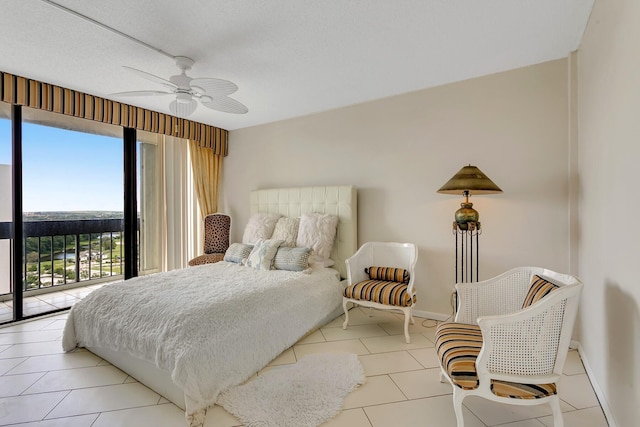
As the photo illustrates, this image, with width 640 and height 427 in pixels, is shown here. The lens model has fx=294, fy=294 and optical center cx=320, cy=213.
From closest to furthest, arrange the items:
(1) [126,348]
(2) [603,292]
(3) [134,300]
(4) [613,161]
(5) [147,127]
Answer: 1. (4) [613,161]
2. (2) [603,292]
3. (1) [126,348]
4. (3) [134,300]
5. (5) [147,127]

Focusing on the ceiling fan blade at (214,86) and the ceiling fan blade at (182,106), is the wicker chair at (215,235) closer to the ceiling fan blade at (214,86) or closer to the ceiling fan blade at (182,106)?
the ceiling fan blade at (182,106)

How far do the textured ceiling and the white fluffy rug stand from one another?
256 cm

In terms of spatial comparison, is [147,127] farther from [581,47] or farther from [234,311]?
[581,47]

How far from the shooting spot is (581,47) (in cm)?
238

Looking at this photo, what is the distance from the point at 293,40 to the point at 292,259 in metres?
2.09

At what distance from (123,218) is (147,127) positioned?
4.30 feet

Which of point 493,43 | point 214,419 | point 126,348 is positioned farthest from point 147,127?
point 493,43

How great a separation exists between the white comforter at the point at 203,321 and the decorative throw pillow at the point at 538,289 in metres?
1.77

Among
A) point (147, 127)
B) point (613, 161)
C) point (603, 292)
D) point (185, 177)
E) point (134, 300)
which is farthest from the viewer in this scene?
point (185, 177)

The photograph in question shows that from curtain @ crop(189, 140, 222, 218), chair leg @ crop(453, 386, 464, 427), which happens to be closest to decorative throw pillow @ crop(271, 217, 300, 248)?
curtain @ crop(189, 140, 222, 218)

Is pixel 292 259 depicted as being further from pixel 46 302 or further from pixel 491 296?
pixel 46 302

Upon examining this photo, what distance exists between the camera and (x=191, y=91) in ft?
8.13

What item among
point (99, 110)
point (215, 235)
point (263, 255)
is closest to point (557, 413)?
point (263, 255)

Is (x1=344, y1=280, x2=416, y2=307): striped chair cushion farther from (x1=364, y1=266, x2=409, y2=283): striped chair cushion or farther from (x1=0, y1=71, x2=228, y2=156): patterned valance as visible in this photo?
(x1=0, y1=71, x2=228, y2=156): patterned valance
